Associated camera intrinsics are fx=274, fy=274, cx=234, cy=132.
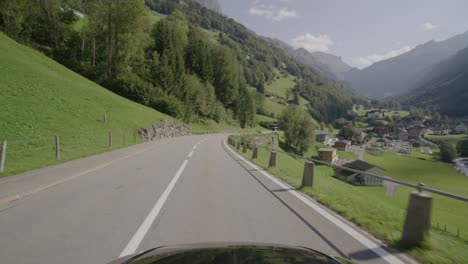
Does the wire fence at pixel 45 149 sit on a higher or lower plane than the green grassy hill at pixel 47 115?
lower

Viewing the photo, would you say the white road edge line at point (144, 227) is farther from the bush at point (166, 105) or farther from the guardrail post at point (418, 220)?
the bush at point (166, 105)

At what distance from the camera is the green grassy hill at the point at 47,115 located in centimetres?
1564

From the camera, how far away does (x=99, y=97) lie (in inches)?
1373

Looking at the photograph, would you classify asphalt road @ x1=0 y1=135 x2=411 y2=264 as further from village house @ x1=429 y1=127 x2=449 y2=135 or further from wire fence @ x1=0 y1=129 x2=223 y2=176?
village house @ x1=429 y1=127 x2=449 y2=135

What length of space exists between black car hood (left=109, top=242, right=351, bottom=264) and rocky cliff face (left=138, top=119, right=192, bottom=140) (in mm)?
32288

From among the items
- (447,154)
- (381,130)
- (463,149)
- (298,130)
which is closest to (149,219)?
(298,130)

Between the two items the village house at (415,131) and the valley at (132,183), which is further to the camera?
the village house at (415,131)

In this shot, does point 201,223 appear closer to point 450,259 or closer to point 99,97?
point 450,259

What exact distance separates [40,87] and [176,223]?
28.5 m

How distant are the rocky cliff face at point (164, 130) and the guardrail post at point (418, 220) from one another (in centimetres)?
3188

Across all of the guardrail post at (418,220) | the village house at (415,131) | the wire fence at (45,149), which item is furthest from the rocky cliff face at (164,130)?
the village house at (415,131)

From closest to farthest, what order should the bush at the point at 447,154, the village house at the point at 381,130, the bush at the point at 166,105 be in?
the bush at the point at 166,105 < the bush at the point at 447,154 < the village house at the point at 381,130

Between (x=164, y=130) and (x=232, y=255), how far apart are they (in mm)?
41349

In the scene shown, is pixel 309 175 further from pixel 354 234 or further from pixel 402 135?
pixel 402 135
